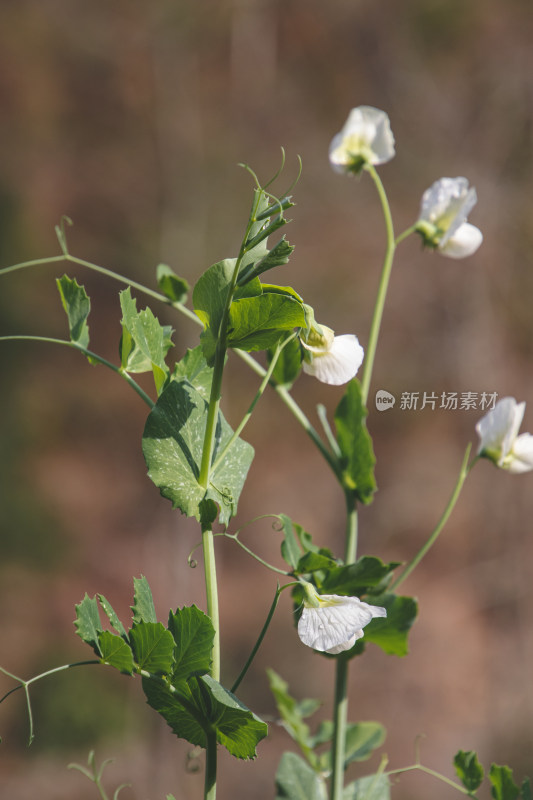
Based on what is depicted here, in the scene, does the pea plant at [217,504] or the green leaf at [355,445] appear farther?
the green leaf at [355,445]

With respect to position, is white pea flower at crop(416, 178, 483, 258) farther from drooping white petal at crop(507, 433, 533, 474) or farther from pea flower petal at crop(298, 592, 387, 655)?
pea flower petal at crop(298, 592, 387, 655)

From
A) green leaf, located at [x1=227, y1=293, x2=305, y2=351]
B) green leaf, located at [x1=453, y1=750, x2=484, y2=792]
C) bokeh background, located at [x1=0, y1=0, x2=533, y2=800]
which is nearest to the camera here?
green leaf, located at [x1=227, y1=293, x2=305, y2=351]

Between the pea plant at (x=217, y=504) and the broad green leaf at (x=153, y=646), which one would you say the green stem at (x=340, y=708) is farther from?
the broad green leaf at (x=153, y=646)

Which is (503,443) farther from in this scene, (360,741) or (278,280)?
(278,280)

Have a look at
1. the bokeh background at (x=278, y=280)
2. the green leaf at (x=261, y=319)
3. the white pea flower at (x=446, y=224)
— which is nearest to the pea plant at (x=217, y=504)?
the green leaf at (x=261, y=319)

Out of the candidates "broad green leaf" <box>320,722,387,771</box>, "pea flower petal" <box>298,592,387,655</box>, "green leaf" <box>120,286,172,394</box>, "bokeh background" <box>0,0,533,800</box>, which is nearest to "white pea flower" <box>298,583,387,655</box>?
"pea flower petal" <box>298,592,387,655</box>
